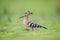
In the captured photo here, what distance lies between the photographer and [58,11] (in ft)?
5.73

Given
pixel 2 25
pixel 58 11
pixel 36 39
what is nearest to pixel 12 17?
pixel 2 25

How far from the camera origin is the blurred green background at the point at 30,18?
5.56 feet

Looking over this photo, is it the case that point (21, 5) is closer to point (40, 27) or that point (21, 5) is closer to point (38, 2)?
point (38, 2)

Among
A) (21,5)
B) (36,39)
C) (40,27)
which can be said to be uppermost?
(21,5)

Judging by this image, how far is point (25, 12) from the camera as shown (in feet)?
5.69

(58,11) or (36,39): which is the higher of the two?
(58,11)

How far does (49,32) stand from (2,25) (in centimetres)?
64

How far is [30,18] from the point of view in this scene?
1.72 meters

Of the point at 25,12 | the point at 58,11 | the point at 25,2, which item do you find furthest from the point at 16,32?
the point at 58,11

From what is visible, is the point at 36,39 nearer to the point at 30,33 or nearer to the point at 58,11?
the point at 30,33

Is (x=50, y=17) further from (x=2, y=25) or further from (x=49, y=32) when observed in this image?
(x=2, y=25)

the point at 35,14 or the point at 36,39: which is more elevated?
the point at 35,14

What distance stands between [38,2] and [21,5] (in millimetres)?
238

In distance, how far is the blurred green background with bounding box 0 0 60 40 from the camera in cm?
169
